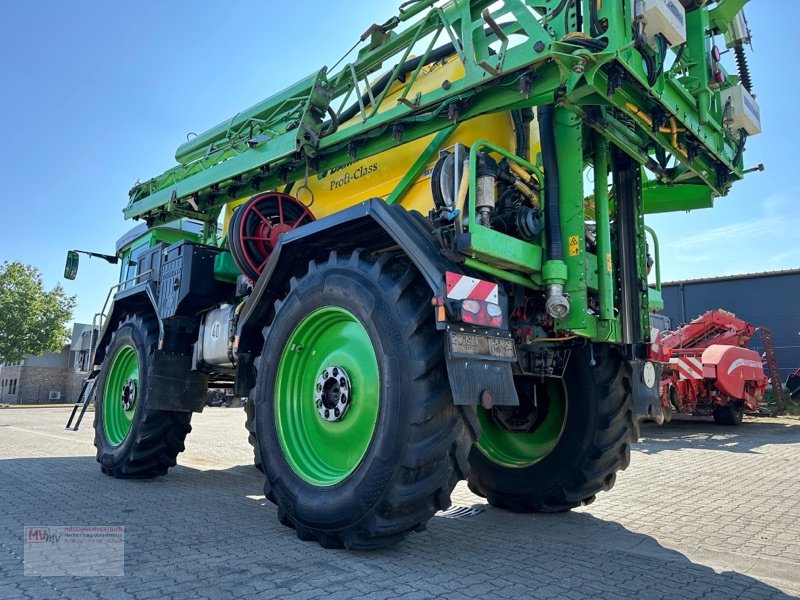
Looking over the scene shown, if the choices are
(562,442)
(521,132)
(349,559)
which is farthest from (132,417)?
(521,132)

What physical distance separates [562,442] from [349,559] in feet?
7.21

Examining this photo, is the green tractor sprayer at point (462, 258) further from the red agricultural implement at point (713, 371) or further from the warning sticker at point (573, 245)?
the red agricultural implement at point (713, 371)

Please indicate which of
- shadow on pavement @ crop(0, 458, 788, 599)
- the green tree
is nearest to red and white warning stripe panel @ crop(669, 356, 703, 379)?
shadow on pavement @ crop(0, 458, 788, 599)

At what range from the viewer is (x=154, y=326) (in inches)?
259

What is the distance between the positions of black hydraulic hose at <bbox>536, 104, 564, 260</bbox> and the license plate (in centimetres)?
73

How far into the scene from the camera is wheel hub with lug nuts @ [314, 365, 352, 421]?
151 inches

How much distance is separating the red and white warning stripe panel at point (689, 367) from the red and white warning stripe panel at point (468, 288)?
9270 mm

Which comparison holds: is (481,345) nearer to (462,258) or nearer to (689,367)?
(462,258)

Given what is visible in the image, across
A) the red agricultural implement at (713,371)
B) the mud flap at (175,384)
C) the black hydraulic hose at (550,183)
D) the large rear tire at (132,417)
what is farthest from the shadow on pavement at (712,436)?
the large rear tire at (132,417)

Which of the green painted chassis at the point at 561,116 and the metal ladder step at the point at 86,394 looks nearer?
the green painted chassis at the point at 561,116

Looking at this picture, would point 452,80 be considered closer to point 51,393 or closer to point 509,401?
point 509,401

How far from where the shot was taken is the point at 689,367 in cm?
1155

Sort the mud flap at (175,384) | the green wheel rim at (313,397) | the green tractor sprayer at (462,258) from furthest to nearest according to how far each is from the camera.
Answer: the mud flap at (175,384), the green wheel rim at (313,397), the green tractor sprayer at (462,258)

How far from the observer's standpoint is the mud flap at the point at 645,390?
4.31m
